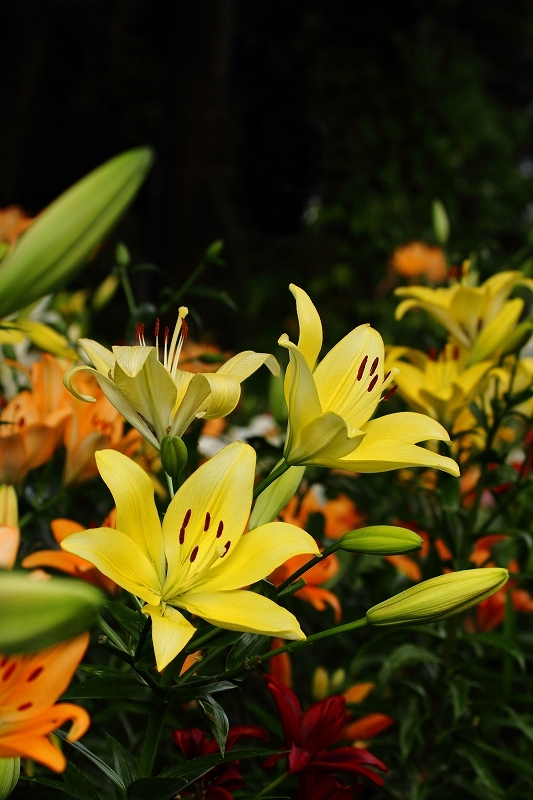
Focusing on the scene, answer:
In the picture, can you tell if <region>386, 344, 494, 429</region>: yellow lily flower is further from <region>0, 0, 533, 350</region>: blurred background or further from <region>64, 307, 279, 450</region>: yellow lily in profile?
<region>0, 0, 533, 350</region>: blurred background

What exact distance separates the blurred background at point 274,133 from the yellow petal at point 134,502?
7.05 feet

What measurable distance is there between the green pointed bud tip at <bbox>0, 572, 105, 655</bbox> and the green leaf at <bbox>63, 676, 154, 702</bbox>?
19cm

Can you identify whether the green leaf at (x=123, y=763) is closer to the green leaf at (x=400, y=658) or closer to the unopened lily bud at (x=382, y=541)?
the unopened lily bud at (x=382, y=541)

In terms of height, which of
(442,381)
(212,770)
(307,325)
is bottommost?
(212,770)

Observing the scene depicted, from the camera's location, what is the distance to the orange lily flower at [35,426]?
54 cm

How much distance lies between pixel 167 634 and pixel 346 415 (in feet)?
0.60

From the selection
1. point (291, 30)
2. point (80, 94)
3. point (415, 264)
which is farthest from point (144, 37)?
point (415, 264)

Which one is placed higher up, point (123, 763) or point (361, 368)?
point (361, 368)

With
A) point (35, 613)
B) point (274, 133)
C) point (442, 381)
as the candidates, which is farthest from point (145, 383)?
point (274, 133)

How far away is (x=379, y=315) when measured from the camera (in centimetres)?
266

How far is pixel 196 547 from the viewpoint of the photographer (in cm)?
39

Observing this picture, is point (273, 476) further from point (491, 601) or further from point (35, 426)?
point (491, 601)

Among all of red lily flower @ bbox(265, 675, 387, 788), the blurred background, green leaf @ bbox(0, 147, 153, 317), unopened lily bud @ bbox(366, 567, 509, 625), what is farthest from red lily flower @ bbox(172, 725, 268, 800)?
the blurred background

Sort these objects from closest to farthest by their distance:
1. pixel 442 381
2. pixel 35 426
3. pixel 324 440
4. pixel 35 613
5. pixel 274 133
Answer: pixel 35 613 → pixel 324 440 → pixel 35 426 → pixel 442 381 → pixel 274 133
